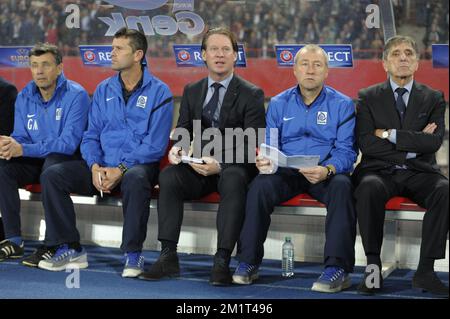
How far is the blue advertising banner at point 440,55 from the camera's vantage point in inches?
219

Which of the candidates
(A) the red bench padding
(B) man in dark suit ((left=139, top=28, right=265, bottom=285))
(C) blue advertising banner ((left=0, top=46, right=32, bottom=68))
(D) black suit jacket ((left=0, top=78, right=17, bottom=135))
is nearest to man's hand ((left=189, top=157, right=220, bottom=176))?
(B) man in dark suit ((left=139, top=28, right=265, bottom=285))

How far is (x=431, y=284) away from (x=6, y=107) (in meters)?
3.18

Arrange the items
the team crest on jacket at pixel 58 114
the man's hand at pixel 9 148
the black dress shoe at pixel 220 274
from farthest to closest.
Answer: the team crest on jacket at pixel 58 114
the man's hand at pixel 9 148
the black dress shoe at pixel 220 274

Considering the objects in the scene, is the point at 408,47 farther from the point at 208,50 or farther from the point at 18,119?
the point at 18,119

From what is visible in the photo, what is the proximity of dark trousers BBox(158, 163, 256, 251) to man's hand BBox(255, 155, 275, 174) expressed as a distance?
0.31 feet

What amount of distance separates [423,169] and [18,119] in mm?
2742

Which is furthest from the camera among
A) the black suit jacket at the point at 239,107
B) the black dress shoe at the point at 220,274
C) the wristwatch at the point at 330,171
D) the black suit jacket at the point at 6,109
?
the black suit jacket at the point at 6,109

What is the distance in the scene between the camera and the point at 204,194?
5.17 metres

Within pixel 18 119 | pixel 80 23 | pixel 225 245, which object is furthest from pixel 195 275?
pixel 80 23

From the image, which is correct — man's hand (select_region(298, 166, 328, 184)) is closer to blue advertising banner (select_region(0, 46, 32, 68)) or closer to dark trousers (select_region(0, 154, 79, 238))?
dark trousers (select_region(0, 154, 79, 238))

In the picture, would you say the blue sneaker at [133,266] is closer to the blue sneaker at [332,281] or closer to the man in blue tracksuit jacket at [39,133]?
the man in blue tracksuit jacket at [39,133]

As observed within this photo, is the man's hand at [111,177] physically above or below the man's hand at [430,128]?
below

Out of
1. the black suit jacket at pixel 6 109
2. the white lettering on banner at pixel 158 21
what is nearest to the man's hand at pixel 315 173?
the white lettering on banner at pixel 158 21

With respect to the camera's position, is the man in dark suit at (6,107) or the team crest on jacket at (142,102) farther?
the man in dark suit at (6,107)
